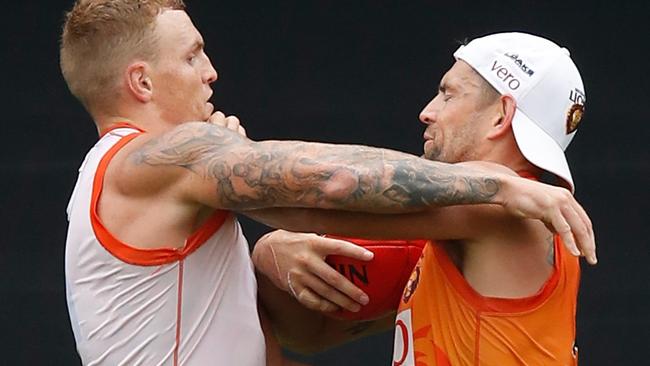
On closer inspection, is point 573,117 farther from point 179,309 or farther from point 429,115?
point 179,309

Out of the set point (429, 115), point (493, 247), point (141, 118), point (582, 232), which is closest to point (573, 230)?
point (582, 232)

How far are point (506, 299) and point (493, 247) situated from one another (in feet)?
0.39

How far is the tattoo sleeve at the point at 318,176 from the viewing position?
4.44m

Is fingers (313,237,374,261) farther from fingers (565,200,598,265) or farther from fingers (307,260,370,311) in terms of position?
fingers (565,200,598,265)

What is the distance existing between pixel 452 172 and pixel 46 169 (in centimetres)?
227

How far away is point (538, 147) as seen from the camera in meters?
4.70

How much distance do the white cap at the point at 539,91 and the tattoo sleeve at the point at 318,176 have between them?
30 cm

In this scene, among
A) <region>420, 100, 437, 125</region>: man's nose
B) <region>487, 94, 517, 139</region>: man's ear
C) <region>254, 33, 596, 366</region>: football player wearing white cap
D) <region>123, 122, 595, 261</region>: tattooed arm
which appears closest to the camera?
<region>123, 122, 595, 261</region>: tattooed arm

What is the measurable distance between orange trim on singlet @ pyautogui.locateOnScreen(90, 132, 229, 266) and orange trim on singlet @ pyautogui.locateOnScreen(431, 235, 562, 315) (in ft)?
1.83

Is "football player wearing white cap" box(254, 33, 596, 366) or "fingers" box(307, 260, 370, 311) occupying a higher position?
"football player wearing white cap" box(254, 33, 596, 366)

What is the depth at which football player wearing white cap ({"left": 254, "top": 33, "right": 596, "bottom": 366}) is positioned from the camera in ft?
15.1

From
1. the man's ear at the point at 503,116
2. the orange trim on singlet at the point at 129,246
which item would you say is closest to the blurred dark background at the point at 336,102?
the man's ear at the point at 503,116

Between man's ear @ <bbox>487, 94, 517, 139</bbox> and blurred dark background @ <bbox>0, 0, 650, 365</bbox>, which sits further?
blurred dark background @ <bbox>0, 0, 650, 365</bbox>

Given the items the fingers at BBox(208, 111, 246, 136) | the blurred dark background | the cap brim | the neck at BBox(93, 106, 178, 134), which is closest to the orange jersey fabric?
the cap brim
